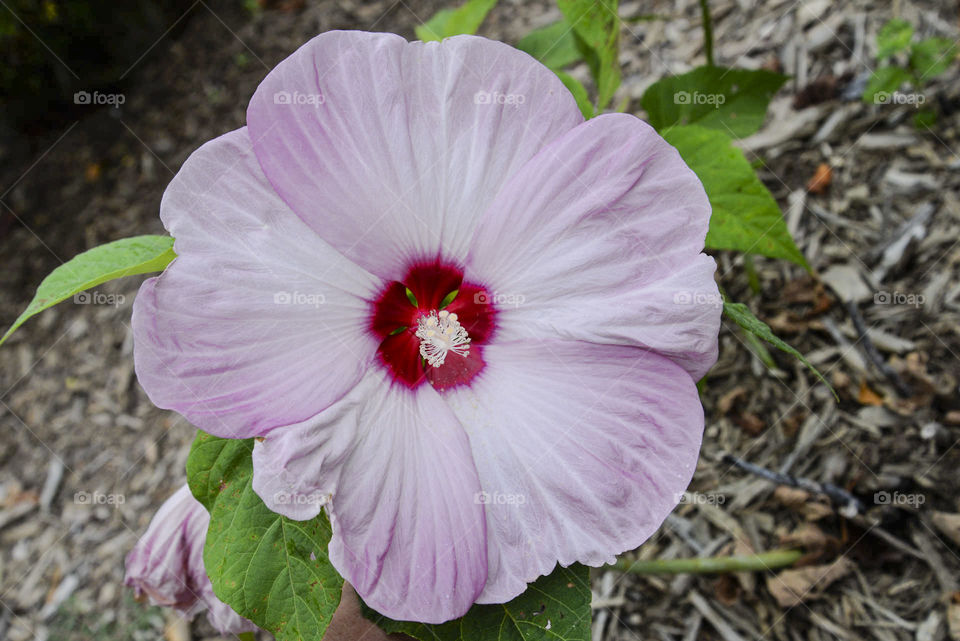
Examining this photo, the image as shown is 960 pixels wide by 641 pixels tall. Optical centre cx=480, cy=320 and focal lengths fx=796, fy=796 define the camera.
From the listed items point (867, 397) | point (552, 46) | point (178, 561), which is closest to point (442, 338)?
point (178, 561)

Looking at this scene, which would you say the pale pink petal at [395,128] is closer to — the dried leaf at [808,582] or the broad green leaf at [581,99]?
the broad green leaf at [581,99]

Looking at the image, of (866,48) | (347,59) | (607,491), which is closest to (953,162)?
(866,48)

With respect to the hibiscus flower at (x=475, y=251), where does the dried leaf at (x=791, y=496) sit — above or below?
below
